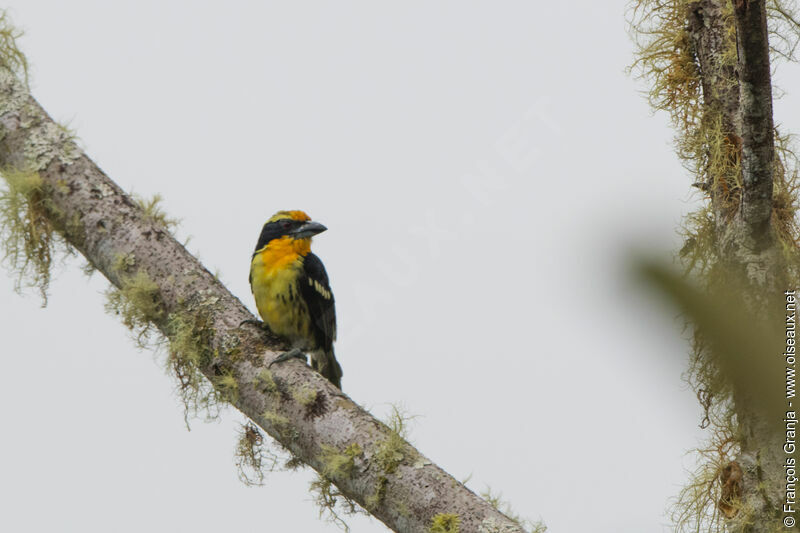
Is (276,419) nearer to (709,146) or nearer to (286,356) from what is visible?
(286,356)

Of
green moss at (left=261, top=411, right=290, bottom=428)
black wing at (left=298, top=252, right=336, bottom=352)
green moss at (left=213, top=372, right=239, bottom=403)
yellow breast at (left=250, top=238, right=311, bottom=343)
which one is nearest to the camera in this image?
green moss at (left=261, top=411, right=290, bottom=428)

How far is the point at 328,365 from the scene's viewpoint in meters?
4.14

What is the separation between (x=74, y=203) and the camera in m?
3.26

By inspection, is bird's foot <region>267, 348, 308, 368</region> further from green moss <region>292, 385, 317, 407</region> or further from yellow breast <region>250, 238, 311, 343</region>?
yellow breast <region>250, 238, 311, 343</region>

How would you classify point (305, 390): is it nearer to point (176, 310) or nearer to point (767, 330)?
point (176, 310)

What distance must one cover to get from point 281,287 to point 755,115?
2.51m

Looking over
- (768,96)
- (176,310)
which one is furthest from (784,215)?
(176,310)

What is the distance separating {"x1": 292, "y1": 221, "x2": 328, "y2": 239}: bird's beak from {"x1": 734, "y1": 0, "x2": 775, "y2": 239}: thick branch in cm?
232

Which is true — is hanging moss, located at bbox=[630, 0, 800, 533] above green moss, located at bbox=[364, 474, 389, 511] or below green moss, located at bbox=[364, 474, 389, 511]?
Answer: above

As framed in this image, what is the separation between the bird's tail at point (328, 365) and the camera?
13.5 ft

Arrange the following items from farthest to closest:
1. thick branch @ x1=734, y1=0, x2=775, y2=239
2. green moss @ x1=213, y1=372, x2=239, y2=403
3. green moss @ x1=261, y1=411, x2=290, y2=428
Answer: green moss @ x1=213, y1=372, x2=239, y2=403 < green moss @ x1=261, y1=411, x2=290, y2=428 < thick branch @ x1=734, y1=0, x2=775, y2=239

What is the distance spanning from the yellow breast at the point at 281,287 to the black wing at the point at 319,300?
4 cm

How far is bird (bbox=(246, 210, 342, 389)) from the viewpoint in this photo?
391cm

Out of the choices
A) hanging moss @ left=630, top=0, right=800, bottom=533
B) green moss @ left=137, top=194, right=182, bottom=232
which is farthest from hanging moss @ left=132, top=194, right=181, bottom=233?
hanging moss @ left=630, top=0, right=800, bottom=533
